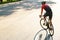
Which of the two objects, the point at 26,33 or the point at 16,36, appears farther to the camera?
the point at 26,33

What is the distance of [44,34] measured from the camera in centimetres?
897

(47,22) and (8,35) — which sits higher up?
(47,22)

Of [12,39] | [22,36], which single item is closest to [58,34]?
[22,36]

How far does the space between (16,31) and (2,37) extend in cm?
146

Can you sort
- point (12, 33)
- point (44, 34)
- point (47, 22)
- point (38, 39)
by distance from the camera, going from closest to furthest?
point (38, 39) < point (44, 34) < point (47, 22) < point (12, 33)

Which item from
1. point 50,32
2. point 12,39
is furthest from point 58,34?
point 12,39

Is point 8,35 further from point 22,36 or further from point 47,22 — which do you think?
point 47,22

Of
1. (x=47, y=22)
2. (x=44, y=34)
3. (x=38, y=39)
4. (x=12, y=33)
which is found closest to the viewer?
(x=38, y=39)

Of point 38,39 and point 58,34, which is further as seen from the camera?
point 58,34

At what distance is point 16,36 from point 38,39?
5.30 feet

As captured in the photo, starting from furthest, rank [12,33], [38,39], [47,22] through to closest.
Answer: [12,33] → [47,22] → [38,39]

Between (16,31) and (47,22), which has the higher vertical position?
(47,22)

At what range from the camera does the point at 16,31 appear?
10.7 m

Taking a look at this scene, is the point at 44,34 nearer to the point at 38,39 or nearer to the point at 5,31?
the point at 38,39
